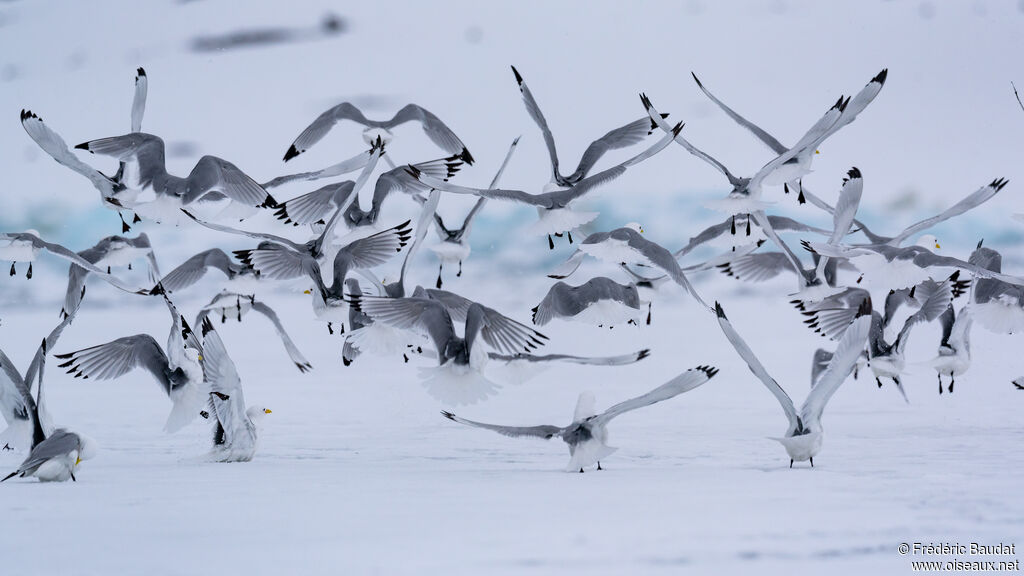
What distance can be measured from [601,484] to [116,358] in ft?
5.98

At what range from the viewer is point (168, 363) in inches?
150

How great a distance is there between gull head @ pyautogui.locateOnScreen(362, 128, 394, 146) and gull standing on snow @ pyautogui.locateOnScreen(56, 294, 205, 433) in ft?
4.00

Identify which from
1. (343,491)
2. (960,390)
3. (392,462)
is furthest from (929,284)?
(343,491)

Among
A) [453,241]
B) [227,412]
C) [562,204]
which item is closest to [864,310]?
[562,204]

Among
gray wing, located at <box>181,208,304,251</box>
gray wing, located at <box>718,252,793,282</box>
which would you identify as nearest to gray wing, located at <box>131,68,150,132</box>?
gray wing, located at <box>181,208,304,251</box>

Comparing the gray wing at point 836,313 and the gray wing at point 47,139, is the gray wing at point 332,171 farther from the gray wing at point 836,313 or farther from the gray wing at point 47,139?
the gray wing at point 836,313

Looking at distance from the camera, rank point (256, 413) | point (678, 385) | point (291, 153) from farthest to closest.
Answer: point (291, 153) < point (256, 413) < point (678, 385)

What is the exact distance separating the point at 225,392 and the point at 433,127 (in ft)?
5.26

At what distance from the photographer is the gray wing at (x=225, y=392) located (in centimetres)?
378

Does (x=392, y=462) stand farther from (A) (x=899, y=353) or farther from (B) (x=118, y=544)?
(A) (x=899, y=353)

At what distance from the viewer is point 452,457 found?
414 cm

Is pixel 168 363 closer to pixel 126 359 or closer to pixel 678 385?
pixel 126 359

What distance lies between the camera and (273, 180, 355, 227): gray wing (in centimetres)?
416

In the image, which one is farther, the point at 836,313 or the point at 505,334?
the point at 836,313
